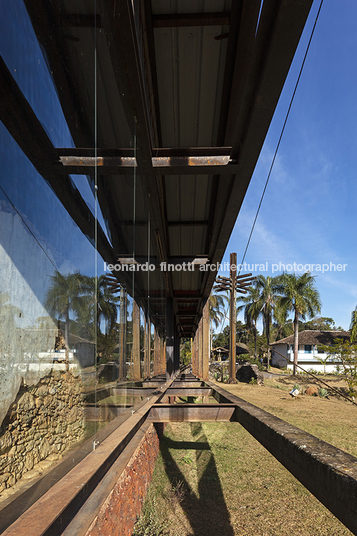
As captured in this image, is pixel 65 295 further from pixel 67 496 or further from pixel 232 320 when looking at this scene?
pixel 232 320

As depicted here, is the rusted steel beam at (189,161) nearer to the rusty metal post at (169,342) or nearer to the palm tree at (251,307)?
the rusty metal post at (169,342)

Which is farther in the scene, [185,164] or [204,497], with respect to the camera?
[204,497]

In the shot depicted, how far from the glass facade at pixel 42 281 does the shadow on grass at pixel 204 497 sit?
2.79 metres

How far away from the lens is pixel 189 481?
16.9 feet

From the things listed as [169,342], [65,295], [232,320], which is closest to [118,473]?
[65,295]

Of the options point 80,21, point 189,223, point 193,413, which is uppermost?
point 189,223

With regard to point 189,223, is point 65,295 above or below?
below

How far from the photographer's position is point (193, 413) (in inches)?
143

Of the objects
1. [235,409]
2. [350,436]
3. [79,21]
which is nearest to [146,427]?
[235,409]

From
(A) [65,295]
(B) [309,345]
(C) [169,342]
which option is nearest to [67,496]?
(A) [65,295]

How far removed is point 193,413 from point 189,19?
11.7 feet

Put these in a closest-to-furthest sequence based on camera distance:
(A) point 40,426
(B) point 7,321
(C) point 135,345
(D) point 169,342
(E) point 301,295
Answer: (B) point 7,321 → (A) point 40,426 → (C) point 135,345 → (D) point 169,342 → (E) point 301,295

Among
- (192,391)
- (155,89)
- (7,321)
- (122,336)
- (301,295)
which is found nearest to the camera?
(7,321)

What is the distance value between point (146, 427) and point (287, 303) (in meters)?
43.5
